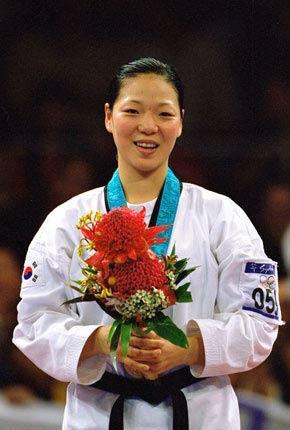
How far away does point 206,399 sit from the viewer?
229cm

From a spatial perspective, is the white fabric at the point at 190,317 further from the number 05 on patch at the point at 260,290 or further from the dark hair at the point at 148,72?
the dark hair at the point at 148,72

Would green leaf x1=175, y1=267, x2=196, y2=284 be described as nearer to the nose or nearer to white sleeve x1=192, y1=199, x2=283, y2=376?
white sleeve x1=192, y1=199, x2=283, y2=376

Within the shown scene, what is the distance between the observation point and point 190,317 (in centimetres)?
231

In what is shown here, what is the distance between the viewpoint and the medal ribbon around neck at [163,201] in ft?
7.77

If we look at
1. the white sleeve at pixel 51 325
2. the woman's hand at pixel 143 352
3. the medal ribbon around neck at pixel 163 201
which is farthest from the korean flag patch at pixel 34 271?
the woman's hand at pixel 143 352

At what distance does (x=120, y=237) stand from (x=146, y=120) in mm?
407

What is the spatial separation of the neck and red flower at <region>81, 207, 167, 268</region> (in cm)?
32

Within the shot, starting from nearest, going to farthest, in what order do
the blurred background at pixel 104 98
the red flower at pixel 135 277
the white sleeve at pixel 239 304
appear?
the red flower at pixel 135 277 → the white sleeve at pixel 239 304 → the blurred background at pixel 104 98

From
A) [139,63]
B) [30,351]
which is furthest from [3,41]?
[30,351]

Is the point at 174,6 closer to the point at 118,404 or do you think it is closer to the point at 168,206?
the point at 168,206

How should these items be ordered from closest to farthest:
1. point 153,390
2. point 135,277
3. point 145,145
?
point 135,277 < point 153,390 < point 145,145

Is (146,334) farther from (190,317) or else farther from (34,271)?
(34,271)

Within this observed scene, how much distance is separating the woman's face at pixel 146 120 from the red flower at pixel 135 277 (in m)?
0.39

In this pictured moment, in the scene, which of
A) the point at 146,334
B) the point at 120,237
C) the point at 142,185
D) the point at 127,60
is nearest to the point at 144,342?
the point at 146,334
